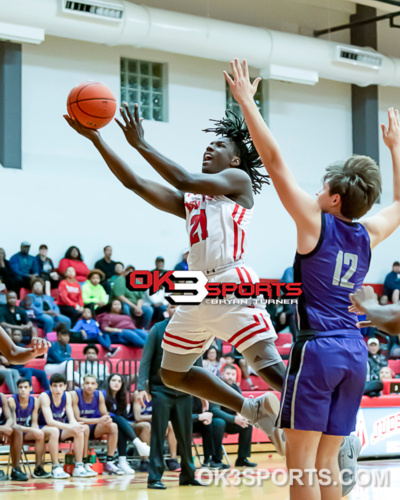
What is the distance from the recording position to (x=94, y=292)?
14.9 metres

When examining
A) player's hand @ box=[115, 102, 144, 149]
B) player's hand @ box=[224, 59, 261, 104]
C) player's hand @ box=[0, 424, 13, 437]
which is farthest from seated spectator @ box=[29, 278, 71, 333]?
player's hand @ box=[224, 59, 261, 104]

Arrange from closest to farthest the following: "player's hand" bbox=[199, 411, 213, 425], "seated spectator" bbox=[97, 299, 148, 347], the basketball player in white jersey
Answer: the basketball player in white jersey
"player's hand" bbox=[199, 411, 213, 425]
"seated spectator" bbox=[97, 299, 148, 347]

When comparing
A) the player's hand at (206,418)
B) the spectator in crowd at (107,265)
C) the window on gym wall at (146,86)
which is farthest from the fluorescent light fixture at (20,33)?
the player's hand at (206,418)

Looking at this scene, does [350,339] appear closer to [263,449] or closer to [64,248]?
[263,449]

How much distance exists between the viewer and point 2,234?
1520cm

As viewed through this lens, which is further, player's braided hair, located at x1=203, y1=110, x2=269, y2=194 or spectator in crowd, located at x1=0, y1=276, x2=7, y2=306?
spectator in crowd, located at x1=0, y1=276, x2=7, y2=306

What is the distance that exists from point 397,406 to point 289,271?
6503 millimetres

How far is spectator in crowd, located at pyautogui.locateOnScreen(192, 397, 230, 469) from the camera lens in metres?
10.3

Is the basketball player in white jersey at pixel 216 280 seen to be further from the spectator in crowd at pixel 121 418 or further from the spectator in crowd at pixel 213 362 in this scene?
the spectator in crowd at pixel 213 362

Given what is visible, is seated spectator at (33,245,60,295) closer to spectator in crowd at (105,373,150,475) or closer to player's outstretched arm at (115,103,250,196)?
spectator in crowd at (105,373,150,475)

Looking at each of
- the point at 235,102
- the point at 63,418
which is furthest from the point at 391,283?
the point at 63,418

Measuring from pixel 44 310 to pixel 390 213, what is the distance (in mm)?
10153

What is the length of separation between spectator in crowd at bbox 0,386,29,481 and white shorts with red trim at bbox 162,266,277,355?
483 cm

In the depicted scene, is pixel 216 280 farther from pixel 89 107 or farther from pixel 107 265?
pixel 107 265
